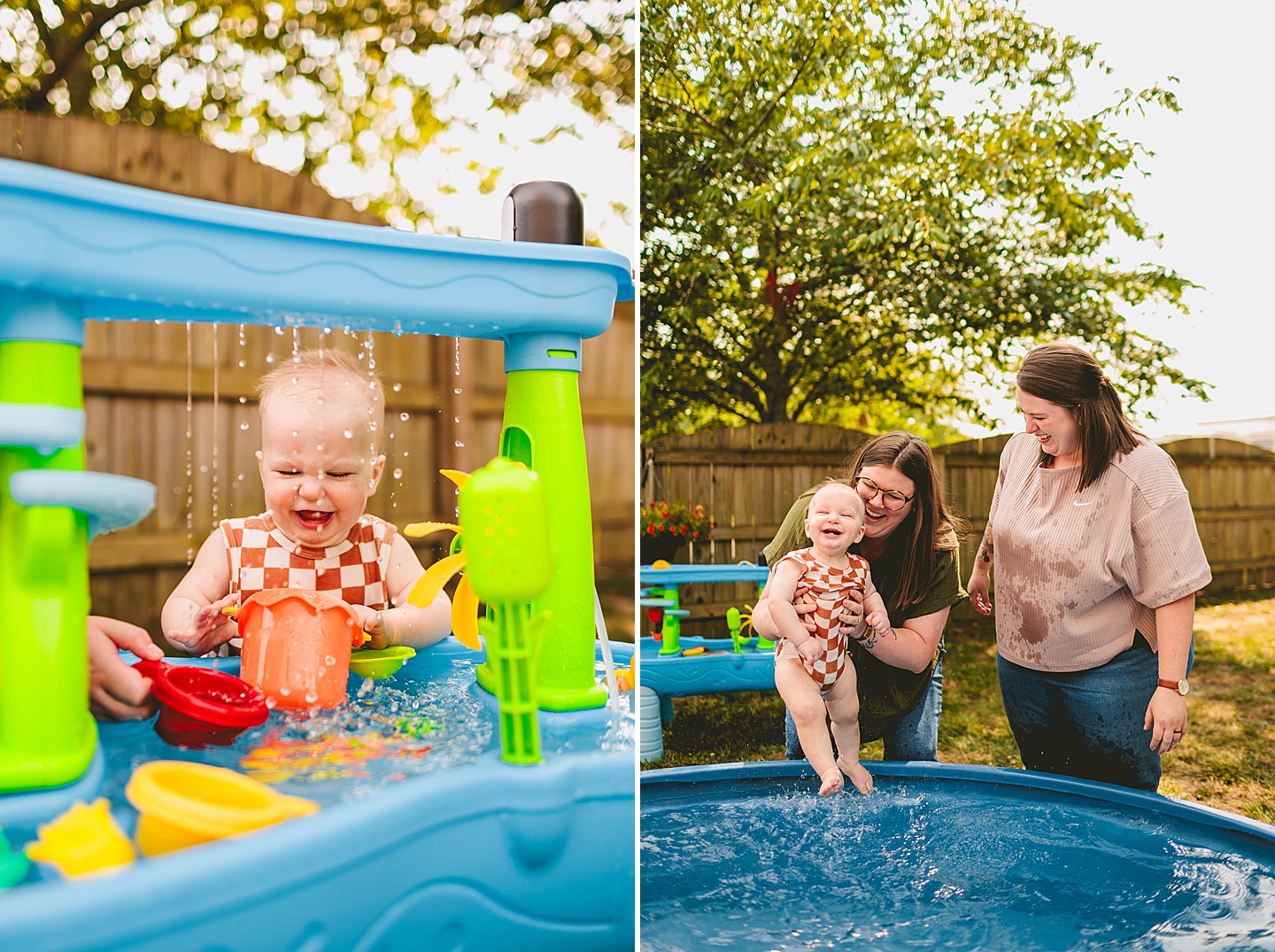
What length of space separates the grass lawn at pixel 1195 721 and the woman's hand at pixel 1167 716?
2.68 ft

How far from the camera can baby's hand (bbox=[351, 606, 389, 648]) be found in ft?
5.10

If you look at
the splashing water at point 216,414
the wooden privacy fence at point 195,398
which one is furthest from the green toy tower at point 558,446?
the splashing water at point 216,414

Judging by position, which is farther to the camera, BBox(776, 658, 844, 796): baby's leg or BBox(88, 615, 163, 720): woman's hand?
BBox(776, 658, 844, 796): baby's leg

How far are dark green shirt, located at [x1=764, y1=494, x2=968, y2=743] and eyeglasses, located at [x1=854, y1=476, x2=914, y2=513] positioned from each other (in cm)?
8

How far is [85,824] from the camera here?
2.68ft

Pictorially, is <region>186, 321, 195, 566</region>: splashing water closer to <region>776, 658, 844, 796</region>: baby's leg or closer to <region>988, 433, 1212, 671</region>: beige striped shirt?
<region>776, 658, 844, 796</region>: baby's leg

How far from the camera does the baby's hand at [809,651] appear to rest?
1394mm

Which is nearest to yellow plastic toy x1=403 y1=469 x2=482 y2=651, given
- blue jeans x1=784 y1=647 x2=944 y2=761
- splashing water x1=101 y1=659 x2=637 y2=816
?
splashing water x1=101 y1=659 x2=637 y2=816

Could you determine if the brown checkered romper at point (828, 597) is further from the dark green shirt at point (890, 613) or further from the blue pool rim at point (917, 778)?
the blue pool rim at point (917, 778)

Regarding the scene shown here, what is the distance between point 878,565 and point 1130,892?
59cm

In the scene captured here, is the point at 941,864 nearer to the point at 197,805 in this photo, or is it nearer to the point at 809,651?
the point at 809,651

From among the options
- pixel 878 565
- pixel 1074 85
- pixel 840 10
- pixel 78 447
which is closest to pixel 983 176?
pixel 1074 85

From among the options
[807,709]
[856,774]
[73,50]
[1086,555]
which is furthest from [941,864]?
[73,50]

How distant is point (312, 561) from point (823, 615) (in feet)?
2.98
